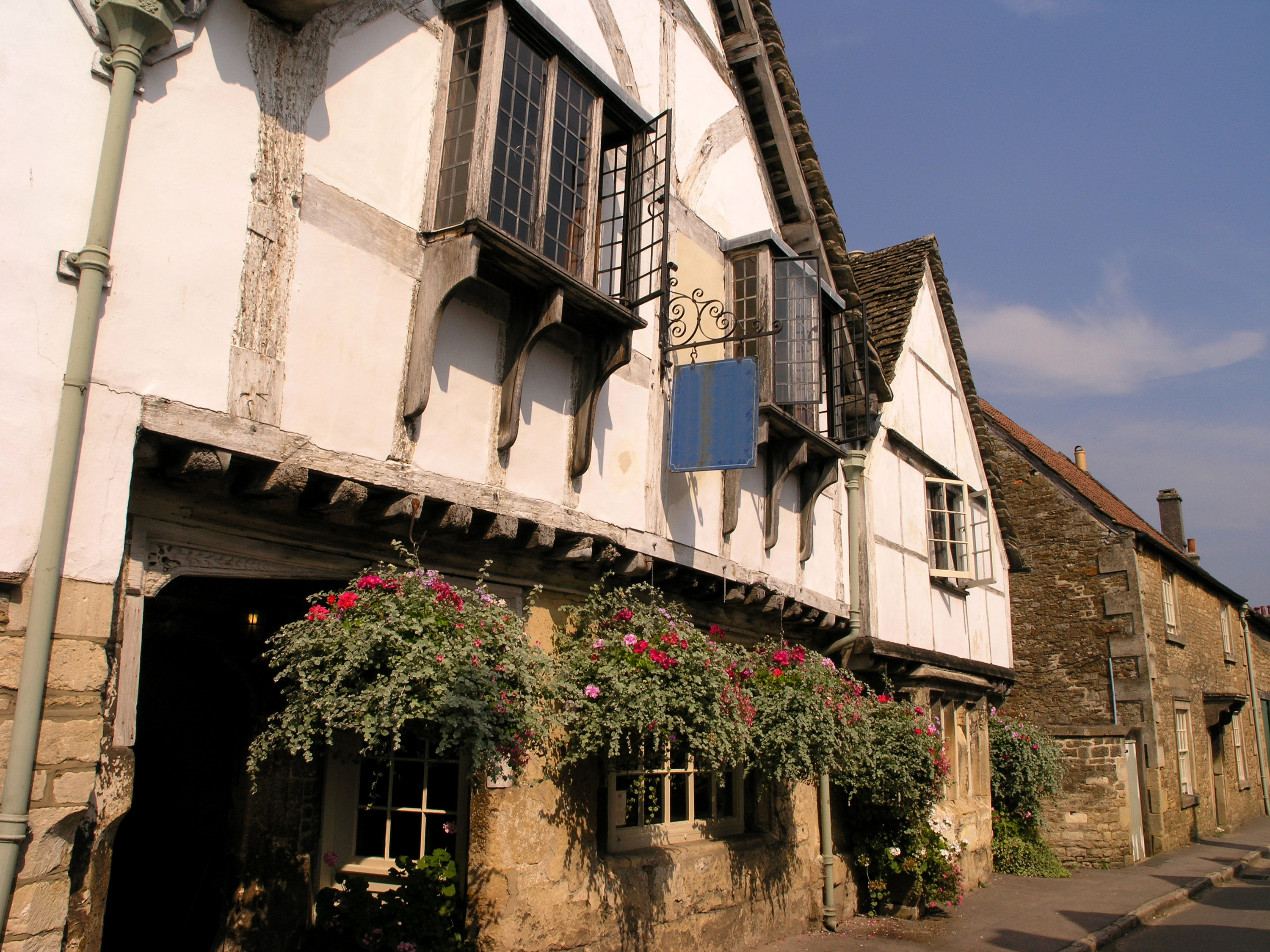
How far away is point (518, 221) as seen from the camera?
5.50 m

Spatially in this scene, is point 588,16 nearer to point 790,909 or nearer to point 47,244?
point 47,244

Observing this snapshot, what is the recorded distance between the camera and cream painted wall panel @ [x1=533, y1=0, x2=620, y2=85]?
6230 millimetres

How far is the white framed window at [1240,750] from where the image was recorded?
20.7 meters

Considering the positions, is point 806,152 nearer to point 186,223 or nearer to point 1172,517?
point 186,223

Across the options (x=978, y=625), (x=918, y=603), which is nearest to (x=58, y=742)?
(x=918, y=603)

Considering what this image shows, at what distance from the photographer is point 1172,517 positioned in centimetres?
2525

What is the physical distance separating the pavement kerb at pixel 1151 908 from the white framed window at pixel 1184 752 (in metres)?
2.21

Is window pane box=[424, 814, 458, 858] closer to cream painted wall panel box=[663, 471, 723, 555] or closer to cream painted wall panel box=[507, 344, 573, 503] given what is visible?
cream painted wall panel box=[507, 344, 573, 503]

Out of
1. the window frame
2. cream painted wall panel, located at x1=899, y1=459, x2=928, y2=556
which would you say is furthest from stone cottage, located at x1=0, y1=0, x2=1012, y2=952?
the window frame

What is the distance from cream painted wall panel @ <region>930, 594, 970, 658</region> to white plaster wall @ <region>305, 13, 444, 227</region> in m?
7.92

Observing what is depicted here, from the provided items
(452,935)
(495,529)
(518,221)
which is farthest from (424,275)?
(452,935)

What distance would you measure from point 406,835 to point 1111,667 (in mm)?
13674

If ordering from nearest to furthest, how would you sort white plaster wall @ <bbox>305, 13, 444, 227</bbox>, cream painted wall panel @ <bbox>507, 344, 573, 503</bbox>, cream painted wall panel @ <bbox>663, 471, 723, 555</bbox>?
white plaster wall @ <bbox>305, 13, 444, 227</bbox> < cream painted wall panel @ <bbox>507, 344, 573, 503</bbox> < cream painted wall panel @ <bbox>663, 471, 723, 555</bbox>

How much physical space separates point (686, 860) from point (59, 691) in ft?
14.5
